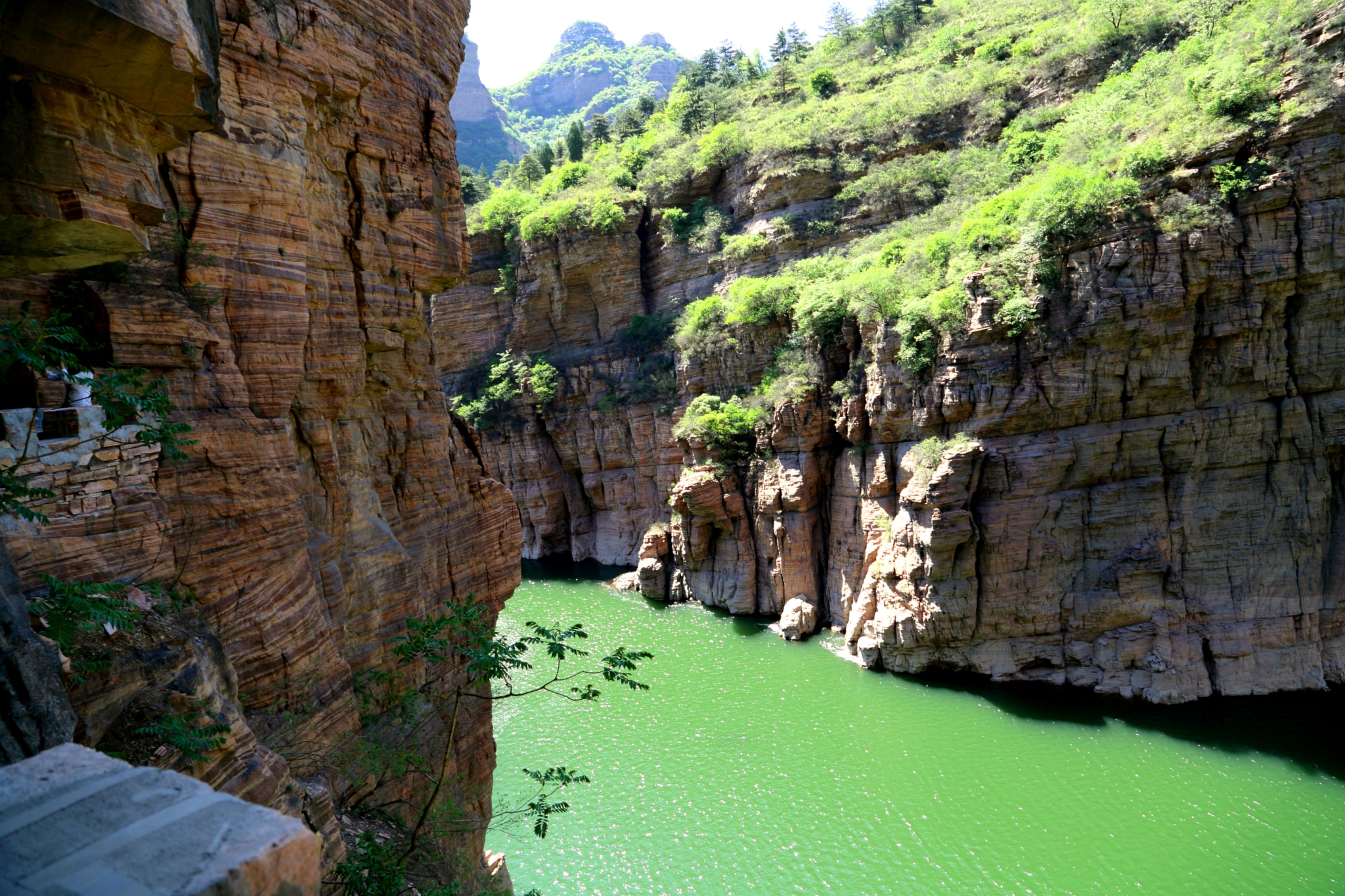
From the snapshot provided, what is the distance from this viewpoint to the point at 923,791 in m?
13.5

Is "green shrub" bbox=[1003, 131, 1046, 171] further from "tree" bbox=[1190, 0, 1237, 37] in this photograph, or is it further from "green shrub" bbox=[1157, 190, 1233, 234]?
"green shrub" bbox=[1157, 190, 1233, 234]

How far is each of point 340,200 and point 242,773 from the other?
661 cm

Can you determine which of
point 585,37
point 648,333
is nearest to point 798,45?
point 648,333

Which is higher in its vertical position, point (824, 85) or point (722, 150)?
point (824, 85)

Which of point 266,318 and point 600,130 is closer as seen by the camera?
point 266,318

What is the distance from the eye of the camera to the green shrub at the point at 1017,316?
15.9m

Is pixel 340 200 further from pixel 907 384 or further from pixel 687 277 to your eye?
pixel 687 277

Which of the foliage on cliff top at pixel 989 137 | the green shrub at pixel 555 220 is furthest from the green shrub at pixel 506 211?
the foliage on cliff top at pixel 989 137

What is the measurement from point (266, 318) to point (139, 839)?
6.25 metres

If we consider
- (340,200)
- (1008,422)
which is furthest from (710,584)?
(340,200)

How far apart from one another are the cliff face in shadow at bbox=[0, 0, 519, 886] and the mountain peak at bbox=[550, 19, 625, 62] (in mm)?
137824

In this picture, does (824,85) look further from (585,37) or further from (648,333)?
(585,37)

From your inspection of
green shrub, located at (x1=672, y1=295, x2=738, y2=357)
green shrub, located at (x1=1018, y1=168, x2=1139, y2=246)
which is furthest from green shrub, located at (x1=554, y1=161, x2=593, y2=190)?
green shrub, located at (x1=1018, y1=168, x2=1139, y2=246)

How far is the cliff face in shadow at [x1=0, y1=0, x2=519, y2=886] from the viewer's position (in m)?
3.89
